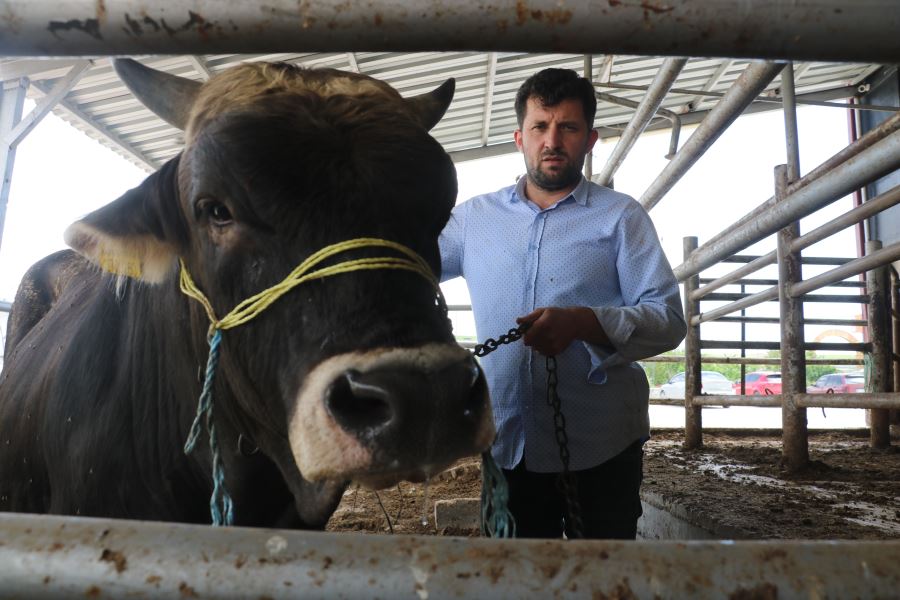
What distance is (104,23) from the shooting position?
0.92m

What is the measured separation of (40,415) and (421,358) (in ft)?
6.08

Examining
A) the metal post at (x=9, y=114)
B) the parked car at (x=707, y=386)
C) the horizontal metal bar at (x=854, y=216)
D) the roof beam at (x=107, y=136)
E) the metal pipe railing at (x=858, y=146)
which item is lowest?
the parked car at (x=707, y=386)

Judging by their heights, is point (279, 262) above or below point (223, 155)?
below

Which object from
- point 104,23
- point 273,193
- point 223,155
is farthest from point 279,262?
point 104,23

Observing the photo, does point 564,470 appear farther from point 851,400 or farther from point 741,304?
point 741,304

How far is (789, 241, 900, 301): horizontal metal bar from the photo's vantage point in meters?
3.37

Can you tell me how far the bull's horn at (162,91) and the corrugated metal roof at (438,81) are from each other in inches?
184

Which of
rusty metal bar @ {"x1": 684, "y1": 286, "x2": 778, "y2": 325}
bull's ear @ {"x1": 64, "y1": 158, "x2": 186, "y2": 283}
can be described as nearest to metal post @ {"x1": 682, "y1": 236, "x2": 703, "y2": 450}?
rusty metal bar @ {"x1": 684, "y1": 286, "x2": 778, "y2": 325}

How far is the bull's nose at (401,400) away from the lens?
4.31 feet

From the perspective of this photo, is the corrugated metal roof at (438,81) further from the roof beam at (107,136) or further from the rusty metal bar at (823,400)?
the rusty metal bar at (823,400)

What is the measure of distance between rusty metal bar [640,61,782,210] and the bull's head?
4.90 ft

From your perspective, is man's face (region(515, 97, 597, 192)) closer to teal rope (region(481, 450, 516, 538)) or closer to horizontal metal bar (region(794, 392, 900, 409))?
teal rope (region(481, 450, 516, 538))

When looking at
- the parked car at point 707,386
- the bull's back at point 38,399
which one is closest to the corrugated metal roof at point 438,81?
the bull's back at point 38,399

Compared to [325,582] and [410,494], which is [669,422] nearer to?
[410,494]
